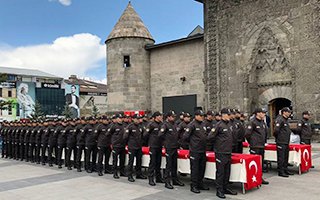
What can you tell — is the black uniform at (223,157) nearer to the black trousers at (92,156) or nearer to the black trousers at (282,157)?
the black trousers at (282,157)

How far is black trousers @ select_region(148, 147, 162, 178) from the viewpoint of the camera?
358 inches

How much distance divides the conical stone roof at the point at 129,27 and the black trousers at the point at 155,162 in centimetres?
1764

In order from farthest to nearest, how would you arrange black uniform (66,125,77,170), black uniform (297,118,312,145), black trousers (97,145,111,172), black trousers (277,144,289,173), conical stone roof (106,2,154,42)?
1. conical stone roof (106,2,154,42)
2. black uniform (66,125,77,170)
3. black uniform (297,118,312,145)
4. black trousers (97,145,111,172)
5. black trousers (277,144,289,173)

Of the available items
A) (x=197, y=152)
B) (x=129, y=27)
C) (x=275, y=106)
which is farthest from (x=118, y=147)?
(x=129, y=27)

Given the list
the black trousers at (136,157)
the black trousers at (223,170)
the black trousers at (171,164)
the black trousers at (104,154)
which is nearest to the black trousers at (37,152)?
the black trousers at (104,154)

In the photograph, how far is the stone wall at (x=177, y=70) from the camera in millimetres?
23875

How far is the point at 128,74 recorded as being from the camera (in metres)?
26.0

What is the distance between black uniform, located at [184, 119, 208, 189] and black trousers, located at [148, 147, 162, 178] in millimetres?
1228

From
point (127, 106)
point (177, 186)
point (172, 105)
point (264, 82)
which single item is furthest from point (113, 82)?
point (177, 186)

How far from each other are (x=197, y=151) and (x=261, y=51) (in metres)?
12.8

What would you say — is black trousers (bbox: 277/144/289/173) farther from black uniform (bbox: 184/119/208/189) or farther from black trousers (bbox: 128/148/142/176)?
black trousers (bbox: 128/148/142/176)

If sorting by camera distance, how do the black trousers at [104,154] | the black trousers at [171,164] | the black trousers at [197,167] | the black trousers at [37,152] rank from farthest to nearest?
the black trousers at [37,152]
the black trousers at [104,154]
the black trousers at [171,164]
the black trousers at [197,167]

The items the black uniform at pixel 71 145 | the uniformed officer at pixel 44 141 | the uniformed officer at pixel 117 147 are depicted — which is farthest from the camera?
the uniformed officer at pixel 44 141

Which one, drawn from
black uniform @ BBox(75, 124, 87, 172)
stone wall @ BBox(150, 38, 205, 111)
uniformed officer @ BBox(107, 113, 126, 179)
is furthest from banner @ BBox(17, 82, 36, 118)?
uniformed officer @ BBox(107, 113, 126, 179)
